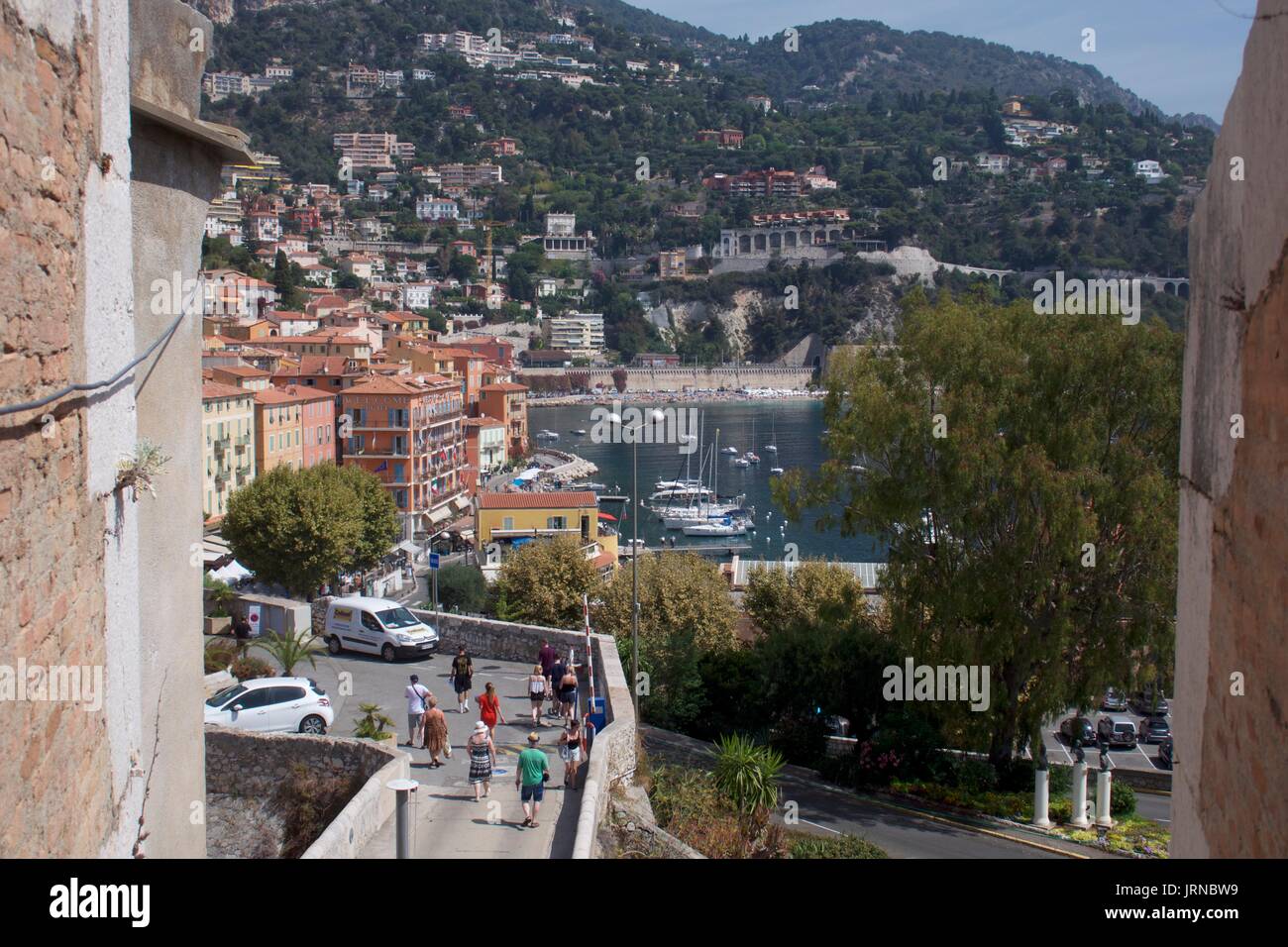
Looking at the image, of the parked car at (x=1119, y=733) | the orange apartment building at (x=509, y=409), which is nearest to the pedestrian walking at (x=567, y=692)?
the parked car at (x=1119, y=733)

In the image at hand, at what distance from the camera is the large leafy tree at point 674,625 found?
53.8ft

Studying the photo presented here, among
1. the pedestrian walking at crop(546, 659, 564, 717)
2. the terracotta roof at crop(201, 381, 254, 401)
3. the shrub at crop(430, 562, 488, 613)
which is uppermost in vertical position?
the terracotta roof at crop(201, 381, 254, 401)

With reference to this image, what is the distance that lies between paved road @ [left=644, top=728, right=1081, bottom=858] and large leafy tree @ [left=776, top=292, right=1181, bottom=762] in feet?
6.23

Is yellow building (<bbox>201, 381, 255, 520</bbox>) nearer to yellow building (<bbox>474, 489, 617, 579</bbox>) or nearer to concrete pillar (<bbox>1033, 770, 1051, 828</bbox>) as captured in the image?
yellow building (<bbox>474, 489, 617, 579</bbox>)

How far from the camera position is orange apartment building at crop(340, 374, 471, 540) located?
5316cm

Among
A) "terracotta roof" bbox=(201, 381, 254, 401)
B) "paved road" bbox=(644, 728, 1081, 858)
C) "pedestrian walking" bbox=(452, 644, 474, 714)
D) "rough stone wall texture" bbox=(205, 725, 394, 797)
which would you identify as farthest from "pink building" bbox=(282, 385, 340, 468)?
"rough stone wall texture" bbox=(205, 725, 394, 797)

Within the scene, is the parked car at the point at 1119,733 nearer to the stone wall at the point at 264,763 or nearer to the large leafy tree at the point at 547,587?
the large leafy tree at the point at 547,587

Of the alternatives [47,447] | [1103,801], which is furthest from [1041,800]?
[47,447]

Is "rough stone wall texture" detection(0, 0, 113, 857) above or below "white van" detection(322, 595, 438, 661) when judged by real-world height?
above

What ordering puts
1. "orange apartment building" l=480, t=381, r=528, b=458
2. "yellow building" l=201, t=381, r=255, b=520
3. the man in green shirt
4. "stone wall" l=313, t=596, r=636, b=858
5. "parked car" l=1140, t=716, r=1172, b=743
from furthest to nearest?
"orange apartment building" l=480, t=381, r=528, b=458 → "yellow building" l=201, t=381, r=255, b=520 → "parked car" l=1140, t=716, r=1172, b=743 → "stone wall" l=313, t=596, r=636, b=858 → the man in green shirt

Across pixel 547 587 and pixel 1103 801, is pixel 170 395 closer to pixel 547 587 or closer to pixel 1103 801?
pixel 1103 801
